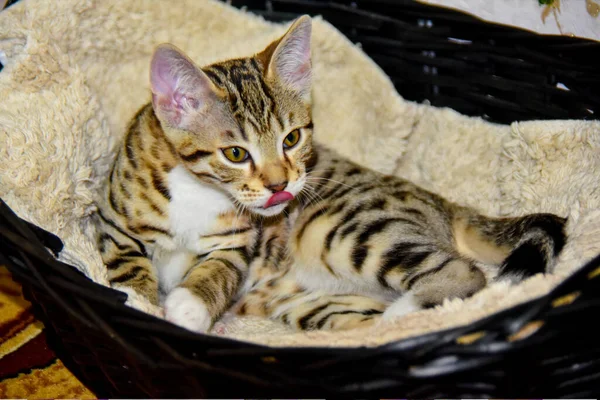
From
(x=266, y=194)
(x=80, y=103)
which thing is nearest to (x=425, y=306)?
(x=266, y=194)

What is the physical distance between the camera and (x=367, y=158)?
215 centimetres

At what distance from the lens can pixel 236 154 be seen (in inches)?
60.7

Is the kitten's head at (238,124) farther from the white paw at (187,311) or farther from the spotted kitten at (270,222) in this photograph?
the white paw at (187,311)

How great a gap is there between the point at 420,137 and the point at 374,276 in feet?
2.32

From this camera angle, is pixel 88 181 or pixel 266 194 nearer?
pixel 266 194

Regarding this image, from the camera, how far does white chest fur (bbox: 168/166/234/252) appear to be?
1629 millimetres

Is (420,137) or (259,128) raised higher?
(259,128)

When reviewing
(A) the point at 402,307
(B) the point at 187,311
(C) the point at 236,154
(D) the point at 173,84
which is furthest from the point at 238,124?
(A) the point at 402,307

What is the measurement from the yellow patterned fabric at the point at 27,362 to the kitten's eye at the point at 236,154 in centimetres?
64

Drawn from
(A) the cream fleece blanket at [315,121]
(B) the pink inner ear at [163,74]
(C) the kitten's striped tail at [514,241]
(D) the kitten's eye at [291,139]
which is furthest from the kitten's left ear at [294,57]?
(C) the kitten's striped tail at [514,241]

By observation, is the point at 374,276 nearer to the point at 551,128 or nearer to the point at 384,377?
the point at 384,377

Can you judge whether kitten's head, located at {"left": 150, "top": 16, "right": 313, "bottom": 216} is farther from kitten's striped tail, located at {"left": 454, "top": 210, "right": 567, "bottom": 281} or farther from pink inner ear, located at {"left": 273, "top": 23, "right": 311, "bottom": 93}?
kitten's striped tail, located at {"left": 454, "top": 210, "right": 567, "bottom": 281}

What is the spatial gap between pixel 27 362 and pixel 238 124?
2.53ft

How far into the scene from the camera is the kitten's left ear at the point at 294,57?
159cm
